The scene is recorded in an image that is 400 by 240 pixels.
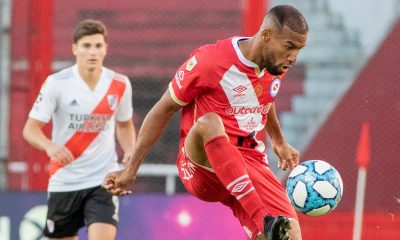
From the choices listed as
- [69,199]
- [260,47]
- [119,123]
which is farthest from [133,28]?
[260,47]

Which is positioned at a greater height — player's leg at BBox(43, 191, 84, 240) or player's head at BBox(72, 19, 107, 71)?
player's head at BBox(72, 19, 107, 71)

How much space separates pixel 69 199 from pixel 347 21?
287 centimetres

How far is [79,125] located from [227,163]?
6.88ft

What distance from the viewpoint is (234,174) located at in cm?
610

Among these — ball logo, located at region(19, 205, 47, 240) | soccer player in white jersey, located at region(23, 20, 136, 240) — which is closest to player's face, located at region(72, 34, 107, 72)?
soccer player in white jersey, located at region(23, 20, 136, 240)

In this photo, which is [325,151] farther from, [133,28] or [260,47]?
[260,47]

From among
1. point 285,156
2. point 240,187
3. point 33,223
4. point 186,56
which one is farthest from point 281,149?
point 33,223

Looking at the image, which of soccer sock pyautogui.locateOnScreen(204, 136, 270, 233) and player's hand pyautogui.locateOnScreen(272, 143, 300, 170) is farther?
player's hand pyautogui.locateOnScreen(272, 143, 300, 170)

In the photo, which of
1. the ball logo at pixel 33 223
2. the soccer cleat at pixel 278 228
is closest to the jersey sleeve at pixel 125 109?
the ball logo at pixel 33 223

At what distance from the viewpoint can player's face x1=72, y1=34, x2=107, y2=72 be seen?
797 centimetres

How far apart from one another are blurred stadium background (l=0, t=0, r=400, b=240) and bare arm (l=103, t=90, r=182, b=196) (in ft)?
8.48

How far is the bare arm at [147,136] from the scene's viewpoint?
6305 mm

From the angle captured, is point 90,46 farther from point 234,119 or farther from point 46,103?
point 234,119

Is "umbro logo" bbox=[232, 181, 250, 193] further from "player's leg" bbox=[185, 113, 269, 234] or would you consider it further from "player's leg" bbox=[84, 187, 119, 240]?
"player's leg" bbox=[84, 187, 119, 240]
